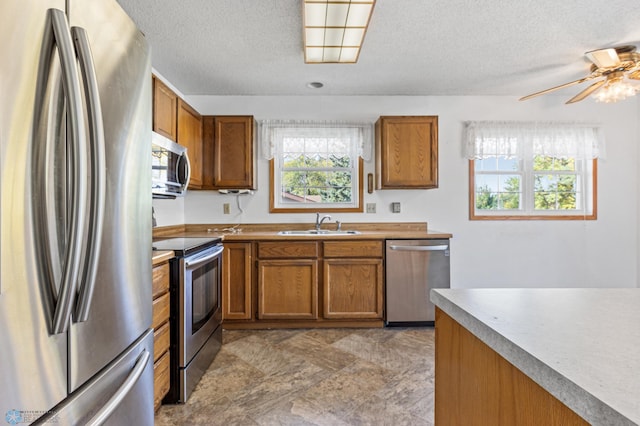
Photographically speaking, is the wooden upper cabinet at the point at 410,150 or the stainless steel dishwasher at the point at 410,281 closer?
the stainless steel dishwasher at the point at 410,281

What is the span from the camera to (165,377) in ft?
5.63

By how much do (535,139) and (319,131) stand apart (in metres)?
2.43

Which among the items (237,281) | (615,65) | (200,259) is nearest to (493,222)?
(615,65)

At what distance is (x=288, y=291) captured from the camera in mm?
2857

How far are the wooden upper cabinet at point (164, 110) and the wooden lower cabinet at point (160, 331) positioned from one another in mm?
1129

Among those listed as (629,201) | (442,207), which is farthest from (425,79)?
(629,201)

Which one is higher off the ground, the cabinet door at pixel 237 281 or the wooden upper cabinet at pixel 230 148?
the wooden upper cabinet at pixel 230 148

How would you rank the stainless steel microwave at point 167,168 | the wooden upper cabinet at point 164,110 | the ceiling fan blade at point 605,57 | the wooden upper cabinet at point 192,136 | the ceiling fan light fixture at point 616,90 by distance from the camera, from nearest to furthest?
the stainless steel microwave at point 167,168, the wooden upper cabinet at point 164,110, the ceiling fan blade at point 605,57, the ceiling fan light fixture at point 616,90, the wooden upper cabinet at point 192,136

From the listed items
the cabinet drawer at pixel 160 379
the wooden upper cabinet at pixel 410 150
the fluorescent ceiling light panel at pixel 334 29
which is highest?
the fluorescent ceiling light panel at pixel 334 29

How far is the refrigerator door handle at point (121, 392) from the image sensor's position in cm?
80

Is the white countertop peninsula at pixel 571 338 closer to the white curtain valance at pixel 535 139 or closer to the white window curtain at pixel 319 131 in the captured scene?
the white window curtain at pixel 319 131

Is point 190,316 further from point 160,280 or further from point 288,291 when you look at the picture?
point 288,291

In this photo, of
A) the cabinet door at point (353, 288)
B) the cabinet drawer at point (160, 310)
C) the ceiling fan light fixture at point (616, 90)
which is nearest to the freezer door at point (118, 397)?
the cabinet drawer at point (160, 310)

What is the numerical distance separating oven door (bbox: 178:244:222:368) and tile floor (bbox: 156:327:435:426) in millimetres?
282
